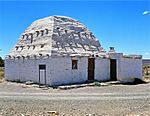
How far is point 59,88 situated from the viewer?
21.8m

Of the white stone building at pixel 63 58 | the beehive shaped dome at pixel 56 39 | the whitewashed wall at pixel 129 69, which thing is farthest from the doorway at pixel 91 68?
the whitewashed wall at pixel 129 69

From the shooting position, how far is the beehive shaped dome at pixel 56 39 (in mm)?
25297

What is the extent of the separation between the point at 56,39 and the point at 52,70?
11.1 ft

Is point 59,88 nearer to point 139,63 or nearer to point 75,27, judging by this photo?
point 75,27

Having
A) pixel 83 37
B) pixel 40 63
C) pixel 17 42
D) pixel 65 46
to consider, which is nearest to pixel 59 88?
pixel 40 63

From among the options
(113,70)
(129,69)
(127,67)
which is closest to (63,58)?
(113,70)

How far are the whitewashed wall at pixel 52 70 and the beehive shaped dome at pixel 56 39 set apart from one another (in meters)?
0.70

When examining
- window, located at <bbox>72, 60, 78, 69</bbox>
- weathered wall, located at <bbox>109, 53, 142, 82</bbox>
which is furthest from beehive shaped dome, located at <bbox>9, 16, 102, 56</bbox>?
weathered wall, located at <bbox>109, 53, 142, 82</bbox>

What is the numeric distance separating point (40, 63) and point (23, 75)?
3281 millimetres

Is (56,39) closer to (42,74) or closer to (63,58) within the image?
(63,58)

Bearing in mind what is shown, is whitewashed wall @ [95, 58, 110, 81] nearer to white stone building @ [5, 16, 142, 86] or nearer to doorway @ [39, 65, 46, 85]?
white stone building @ [5, 16, 142, 86]

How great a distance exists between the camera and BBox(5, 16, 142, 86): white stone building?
2423 cm

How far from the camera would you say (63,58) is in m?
24.4

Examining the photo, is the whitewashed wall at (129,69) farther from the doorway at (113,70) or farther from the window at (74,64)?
the window at (74,64)
